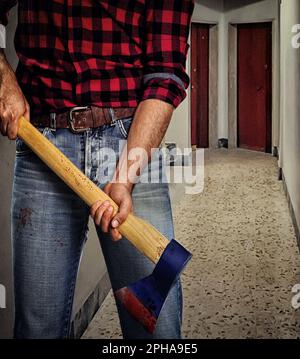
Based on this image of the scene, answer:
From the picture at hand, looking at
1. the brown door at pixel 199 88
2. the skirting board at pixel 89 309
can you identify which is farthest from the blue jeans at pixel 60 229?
the brown door at pixel 199 88

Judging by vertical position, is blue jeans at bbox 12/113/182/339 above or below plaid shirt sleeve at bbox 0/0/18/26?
below

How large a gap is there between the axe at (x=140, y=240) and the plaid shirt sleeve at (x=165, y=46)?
159mm

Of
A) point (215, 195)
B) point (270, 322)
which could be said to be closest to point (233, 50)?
point (215, 195)

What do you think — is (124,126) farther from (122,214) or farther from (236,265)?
(236,265)

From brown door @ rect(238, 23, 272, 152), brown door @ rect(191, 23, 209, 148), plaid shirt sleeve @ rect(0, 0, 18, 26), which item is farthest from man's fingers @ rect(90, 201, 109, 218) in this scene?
brown door @ rect(238, 23, 272, 152)

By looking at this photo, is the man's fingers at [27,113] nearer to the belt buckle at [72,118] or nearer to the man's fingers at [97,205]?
the belt buckle at [72,118]

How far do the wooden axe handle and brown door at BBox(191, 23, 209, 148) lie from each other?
176 inches

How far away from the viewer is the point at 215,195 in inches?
133

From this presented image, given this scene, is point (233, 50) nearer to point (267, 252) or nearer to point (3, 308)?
point (267, 252)

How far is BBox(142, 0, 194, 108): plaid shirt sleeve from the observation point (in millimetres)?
851

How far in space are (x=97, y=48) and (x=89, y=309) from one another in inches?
37.6

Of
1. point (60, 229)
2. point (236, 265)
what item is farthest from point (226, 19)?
point (60, 229)

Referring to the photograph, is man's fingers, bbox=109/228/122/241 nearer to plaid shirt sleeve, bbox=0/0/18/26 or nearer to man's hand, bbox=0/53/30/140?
man's hand, bbox=0/53/30/140

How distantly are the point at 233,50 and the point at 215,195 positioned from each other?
265 centimetres
